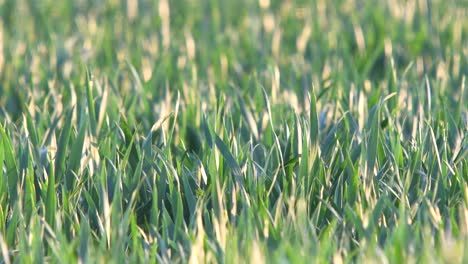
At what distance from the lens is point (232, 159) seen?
2.07 m

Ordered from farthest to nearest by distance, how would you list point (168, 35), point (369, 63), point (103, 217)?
point (168, 35) < point (369, 63) < point (103, 217)

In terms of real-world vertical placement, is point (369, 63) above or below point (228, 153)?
below

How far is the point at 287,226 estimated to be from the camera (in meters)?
1.80

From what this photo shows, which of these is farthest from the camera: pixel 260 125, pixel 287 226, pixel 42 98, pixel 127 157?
pixel 42 98

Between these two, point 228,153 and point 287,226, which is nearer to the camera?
point 287,226

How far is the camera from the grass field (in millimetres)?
1780

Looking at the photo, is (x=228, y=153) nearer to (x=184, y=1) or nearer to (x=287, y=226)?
(x=287, y=226)

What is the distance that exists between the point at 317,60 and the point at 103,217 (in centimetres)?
192

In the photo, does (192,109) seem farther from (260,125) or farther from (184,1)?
(184,1)

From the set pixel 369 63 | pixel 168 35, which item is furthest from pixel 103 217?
pixel 168 35

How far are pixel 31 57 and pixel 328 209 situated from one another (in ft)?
6.16

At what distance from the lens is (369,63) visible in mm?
3412

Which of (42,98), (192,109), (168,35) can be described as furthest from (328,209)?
(168,35)

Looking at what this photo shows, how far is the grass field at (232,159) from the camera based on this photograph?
1780 mm
